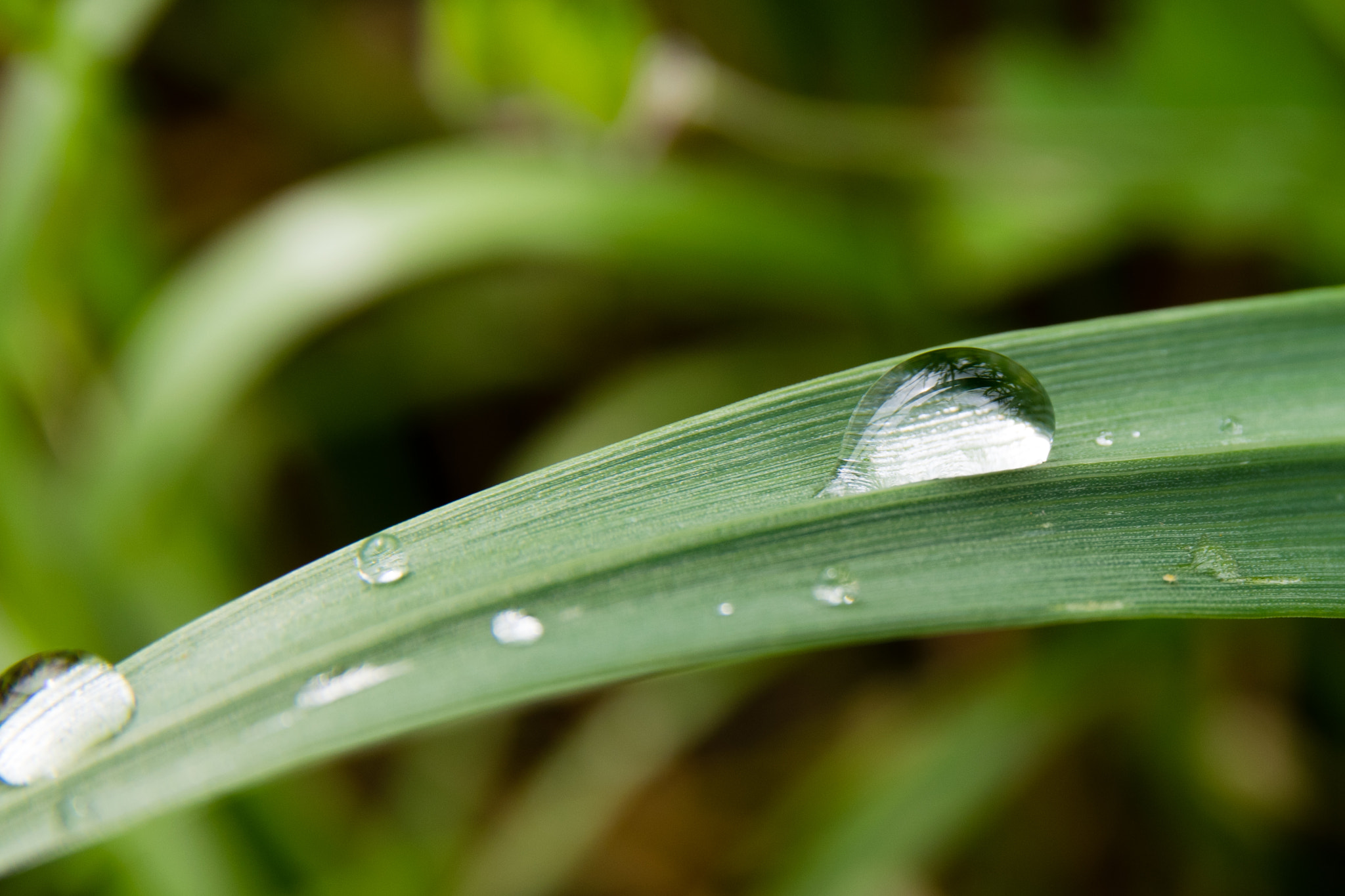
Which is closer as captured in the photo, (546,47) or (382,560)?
(382,560)

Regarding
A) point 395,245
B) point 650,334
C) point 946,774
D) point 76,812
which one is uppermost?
point 650,334

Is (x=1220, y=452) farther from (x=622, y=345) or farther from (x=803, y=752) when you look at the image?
(x=622, y=345)

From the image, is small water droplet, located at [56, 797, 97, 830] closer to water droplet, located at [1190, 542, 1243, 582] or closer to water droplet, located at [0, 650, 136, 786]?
→ water droplet, located at [0, 650, 136, 786]

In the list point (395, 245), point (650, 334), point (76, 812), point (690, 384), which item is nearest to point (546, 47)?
point (395, 245)

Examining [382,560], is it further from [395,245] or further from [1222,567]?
[395,245]

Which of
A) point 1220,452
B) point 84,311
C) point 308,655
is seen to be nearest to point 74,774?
point 308,655

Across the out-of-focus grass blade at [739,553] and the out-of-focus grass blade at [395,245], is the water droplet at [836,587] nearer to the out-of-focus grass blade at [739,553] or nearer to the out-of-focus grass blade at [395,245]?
the out-of-focus grass blade at [739,553]
